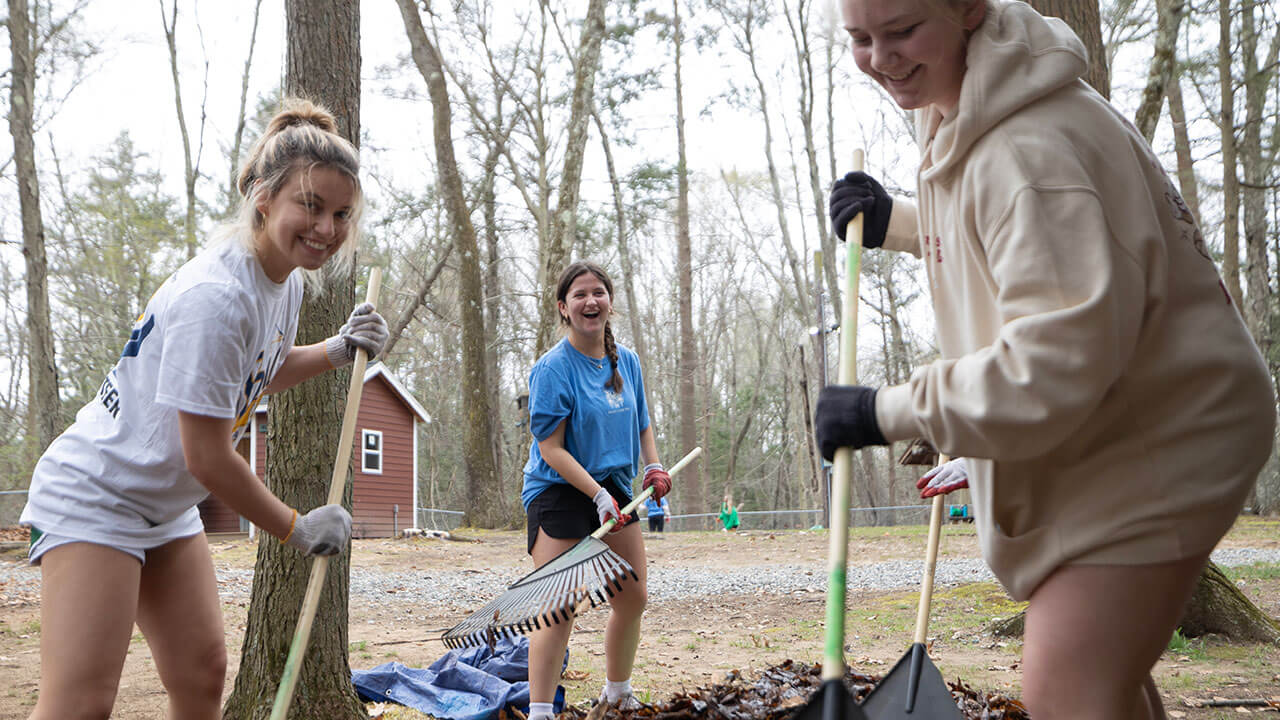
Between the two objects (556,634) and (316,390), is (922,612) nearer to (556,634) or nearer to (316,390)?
(556,634)

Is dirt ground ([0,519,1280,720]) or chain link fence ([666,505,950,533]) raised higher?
dirt ground ([0,519,1280,720])

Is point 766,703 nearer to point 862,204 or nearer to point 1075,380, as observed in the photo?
point 862,204

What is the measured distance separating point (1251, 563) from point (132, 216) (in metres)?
22.1

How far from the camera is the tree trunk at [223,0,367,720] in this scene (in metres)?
3.43

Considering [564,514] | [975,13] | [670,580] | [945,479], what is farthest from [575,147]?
[975,13]

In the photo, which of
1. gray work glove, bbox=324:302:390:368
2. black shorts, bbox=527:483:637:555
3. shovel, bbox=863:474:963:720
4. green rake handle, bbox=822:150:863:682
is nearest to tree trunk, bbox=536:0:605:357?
black shorts, bbox=527:483:637:555

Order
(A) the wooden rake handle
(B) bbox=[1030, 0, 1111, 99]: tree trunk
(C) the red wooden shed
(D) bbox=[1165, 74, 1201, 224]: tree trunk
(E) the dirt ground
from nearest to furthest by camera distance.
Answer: (A) the wooden rake handle → (E) the dirt ground → (B) bbox=[1030, 0, 1111, 99]: tree trunk → (D) bbox=[1165, 74, 1201, 224]: tree trunk → (C) the red wooden shed

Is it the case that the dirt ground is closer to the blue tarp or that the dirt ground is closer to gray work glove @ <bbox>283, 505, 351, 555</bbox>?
the blue tarp

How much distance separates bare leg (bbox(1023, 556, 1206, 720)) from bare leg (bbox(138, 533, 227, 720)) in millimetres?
1948

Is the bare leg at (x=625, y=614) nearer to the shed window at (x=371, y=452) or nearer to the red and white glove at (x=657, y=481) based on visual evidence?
the red and white glove at (x=657, y=481)

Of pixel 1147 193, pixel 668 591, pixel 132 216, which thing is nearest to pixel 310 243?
pixel 1147 193

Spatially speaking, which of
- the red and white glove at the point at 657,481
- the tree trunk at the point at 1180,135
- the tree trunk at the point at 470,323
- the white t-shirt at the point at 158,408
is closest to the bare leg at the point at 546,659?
the red and white glove at the point at 657,481

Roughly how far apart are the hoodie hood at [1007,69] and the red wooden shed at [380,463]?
18366 mm

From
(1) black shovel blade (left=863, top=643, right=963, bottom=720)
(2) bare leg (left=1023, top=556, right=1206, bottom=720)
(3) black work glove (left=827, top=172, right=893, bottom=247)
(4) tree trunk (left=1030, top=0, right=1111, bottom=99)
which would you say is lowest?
(1) black shovel blade (left=863, top=643, right=963, bottom=720)
